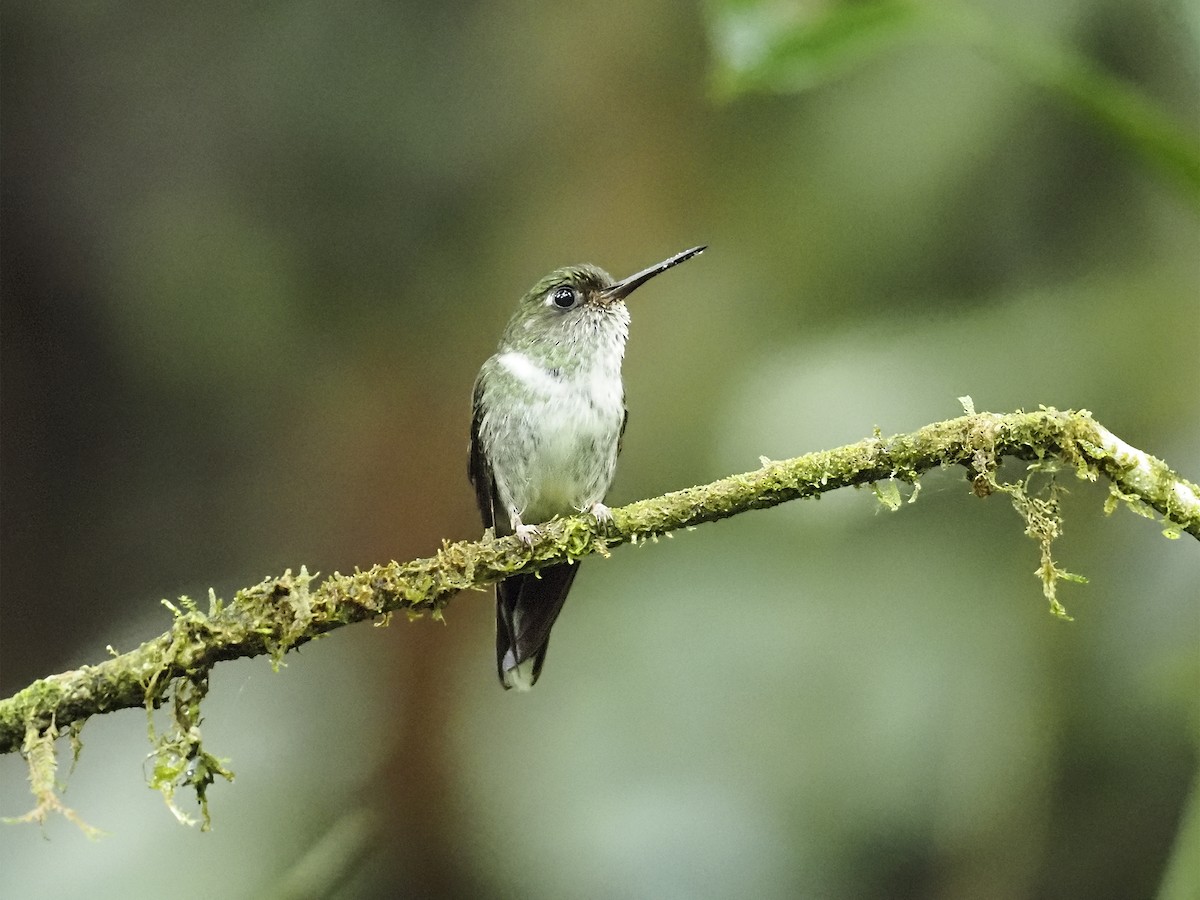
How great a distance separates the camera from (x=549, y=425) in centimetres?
214

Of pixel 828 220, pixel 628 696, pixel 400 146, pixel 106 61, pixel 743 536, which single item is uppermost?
pixel 106 61

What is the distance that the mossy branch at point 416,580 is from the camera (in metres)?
1.35

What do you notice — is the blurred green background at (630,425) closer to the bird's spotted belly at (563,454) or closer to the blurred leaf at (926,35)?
the blurred leaf at (926,35)

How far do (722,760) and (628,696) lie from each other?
0.95ft

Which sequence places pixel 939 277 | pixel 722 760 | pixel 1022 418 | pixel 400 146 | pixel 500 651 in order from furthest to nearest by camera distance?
1. pixel 400 146
2. pixel 939 277
3. pixel 722 760
4. pixel 500 651
5. pixel 1022 418

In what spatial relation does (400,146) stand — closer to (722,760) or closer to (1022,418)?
(722,760)

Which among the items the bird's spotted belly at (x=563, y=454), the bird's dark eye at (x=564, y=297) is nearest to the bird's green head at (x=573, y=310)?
the bird's dark eye at (x=564, y=297)

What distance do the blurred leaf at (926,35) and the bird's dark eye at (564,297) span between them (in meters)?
0.67

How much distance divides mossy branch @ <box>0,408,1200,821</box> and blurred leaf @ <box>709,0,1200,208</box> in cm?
41

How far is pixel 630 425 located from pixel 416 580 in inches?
84.5

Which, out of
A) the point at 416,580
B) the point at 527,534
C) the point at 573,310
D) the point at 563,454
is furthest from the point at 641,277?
the point at 416,580

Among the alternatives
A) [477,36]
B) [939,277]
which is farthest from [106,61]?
[939,277]

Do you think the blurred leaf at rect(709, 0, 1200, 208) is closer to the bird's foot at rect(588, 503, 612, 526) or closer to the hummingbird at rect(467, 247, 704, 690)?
the hummingbird at rect(467, 247, 704, 690)

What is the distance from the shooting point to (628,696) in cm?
292
